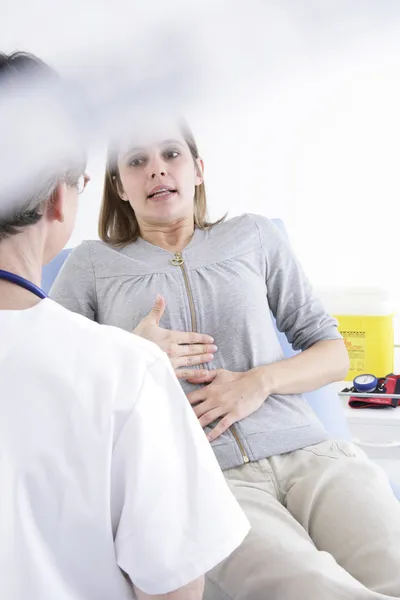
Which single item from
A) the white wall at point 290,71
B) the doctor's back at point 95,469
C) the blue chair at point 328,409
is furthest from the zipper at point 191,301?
the white wall at point 290,71

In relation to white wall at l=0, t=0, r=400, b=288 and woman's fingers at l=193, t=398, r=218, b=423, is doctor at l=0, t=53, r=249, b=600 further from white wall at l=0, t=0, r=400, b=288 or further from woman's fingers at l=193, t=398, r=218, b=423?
woman's fingers at l=193, t=398, r=218, b=423

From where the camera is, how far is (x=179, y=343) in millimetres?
969

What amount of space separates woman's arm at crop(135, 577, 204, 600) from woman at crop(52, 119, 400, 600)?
21cm

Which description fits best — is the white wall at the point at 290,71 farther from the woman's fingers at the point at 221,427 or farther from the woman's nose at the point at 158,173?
the woman's fingers at the point at 221,427

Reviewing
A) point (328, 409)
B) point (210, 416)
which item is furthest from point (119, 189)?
point (328, 409)

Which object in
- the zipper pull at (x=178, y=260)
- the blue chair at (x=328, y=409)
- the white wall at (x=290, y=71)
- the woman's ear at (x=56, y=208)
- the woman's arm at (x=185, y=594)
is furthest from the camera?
the blue chair at (x=328, y=409)

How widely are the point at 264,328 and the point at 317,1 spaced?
95 centimetres

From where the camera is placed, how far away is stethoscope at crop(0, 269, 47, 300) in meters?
0.44

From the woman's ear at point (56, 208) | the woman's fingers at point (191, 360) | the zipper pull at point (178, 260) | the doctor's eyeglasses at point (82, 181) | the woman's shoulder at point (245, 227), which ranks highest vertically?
the doctor's eyeglasses at point (82, 181)

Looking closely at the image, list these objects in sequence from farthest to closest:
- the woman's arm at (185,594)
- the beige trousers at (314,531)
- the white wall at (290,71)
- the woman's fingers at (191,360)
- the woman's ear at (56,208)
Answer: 1. the woman's fingers at (191,360)
2. the beige trousers at (314,531)
3. the woman's arm at (185,594)
4. the woman's ear at (56,208)
5. the white wall at (290,71)

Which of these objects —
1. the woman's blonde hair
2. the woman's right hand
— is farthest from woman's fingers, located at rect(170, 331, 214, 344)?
the woman's blonde hair

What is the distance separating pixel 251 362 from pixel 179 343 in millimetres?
115

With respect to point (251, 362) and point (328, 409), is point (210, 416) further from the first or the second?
point (328, 409)

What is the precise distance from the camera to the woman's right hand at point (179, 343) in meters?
0.94
